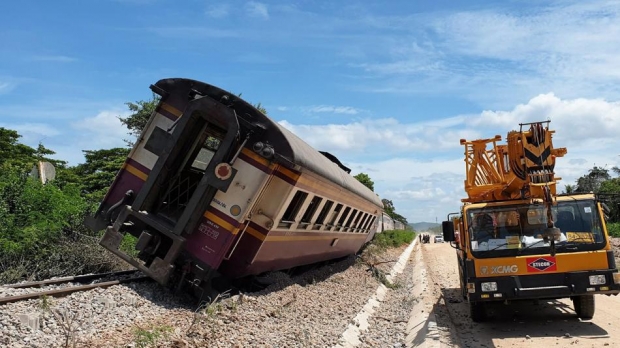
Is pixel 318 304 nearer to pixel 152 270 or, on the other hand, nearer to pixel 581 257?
pixel 152 270

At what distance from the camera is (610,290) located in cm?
793

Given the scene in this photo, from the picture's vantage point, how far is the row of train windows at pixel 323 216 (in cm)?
933

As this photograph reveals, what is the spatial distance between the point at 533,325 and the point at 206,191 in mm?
5985

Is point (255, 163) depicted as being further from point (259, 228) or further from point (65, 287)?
point (65, 287)

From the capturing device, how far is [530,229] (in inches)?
338

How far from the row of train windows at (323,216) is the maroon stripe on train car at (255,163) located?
1.02 meters

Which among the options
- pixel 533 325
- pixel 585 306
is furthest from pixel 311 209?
pixel 585 306

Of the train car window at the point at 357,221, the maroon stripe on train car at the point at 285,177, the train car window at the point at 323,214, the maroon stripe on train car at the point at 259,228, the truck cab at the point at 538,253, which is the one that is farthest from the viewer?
the train car window at the point at 357,221

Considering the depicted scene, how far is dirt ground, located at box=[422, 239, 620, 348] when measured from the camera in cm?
792

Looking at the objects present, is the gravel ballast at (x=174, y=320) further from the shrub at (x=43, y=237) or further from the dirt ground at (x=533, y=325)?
the shrub at (x=43, y=237)

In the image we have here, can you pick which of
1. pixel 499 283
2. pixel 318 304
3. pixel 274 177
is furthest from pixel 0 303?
pixel 499 283

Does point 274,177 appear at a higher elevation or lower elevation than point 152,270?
higher

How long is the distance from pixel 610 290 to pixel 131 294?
7129 millimetres

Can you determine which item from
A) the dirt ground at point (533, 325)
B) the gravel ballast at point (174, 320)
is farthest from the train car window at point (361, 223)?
the gravel ballast at point (174, 320)
